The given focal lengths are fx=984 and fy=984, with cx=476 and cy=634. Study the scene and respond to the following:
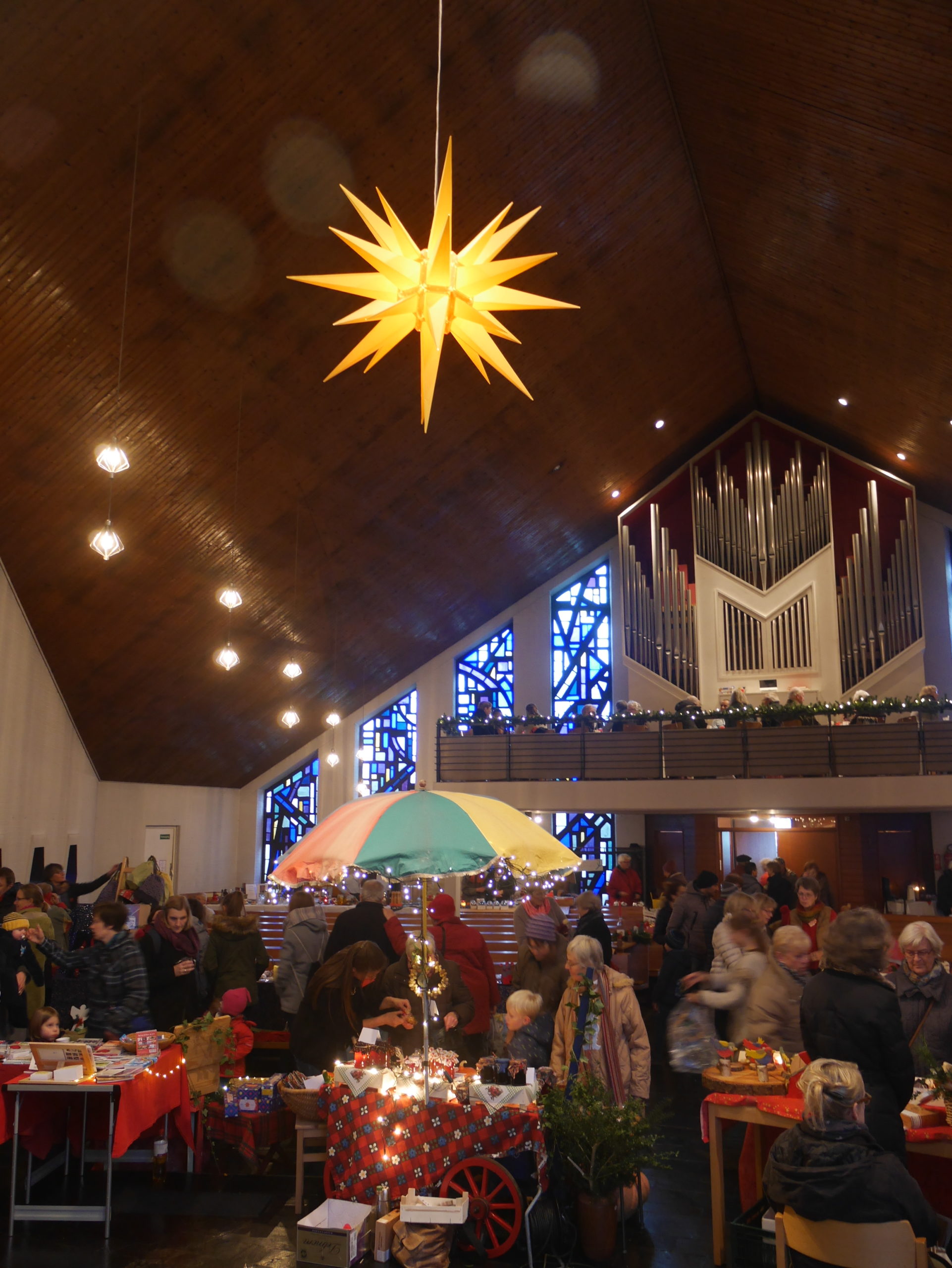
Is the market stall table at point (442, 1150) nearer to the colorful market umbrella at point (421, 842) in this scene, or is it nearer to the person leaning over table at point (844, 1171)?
the colorful market umbrella at point (421, 842)

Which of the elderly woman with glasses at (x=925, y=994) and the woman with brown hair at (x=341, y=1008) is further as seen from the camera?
the woman with brown hair at (x=341, y=1008)

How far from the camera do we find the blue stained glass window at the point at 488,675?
18.3m

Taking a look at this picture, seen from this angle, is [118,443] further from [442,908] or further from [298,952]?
[442,908]

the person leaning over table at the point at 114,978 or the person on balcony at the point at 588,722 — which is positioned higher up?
the person on balcony at the point at 588,722

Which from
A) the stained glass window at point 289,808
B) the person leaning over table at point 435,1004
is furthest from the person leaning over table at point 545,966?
the stained glass window at point 289,808

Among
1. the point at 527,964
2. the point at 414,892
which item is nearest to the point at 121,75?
the point at 527,964

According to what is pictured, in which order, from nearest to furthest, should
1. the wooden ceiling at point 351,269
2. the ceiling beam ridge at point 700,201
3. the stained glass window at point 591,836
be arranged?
the wooden ceiling at point 351,269 → the ceiling beam ridge at point 700,201 → the stained glass window at point 591,836

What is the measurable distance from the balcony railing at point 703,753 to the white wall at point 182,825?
4391 millimetres

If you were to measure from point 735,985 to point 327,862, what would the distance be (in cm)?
214

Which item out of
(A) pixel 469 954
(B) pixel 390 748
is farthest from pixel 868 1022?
(B) pixel 390 748

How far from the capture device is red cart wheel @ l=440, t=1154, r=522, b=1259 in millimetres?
4375

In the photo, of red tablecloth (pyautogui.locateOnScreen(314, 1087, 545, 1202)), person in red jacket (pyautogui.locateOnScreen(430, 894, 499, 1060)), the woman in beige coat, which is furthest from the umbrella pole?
person in red jacket (pyautogui.locateOnScreen(430, 894, 499, 1060))

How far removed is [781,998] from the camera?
4.82 metres

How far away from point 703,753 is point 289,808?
8250mm
